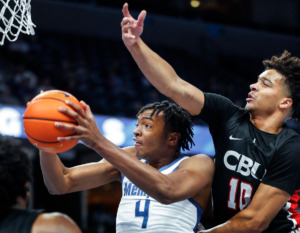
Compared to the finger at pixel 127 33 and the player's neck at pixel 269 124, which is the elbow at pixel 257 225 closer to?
the player's neck at pixel 269 124

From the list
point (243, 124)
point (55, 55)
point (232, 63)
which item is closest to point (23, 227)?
point (243, 124)

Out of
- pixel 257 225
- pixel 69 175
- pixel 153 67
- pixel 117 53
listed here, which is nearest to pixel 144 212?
pixel 69 175

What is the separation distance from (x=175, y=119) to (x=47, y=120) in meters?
1.24

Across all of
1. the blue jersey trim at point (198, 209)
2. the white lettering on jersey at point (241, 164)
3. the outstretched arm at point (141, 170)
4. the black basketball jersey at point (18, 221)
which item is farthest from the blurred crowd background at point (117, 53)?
the black basketball jersey at point (18, 221)

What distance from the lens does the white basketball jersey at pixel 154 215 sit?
3.19m

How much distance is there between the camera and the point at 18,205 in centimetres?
239

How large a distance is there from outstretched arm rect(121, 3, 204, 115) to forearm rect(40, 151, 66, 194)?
0.87 m

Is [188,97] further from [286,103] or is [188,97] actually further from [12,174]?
[12,174]

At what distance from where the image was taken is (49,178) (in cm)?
334

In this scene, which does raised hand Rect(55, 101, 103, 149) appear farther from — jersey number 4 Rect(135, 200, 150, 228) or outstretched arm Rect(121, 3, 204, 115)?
jersey number 4 Rect(135, 200, 150, 228)

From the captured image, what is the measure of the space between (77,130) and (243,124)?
54.3 inches

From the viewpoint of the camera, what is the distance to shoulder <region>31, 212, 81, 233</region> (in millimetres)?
2301

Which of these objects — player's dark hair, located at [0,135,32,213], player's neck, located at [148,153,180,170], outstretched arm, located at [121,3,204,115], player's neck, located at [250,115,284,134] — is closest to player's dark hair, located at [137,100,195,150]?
player's neck, located at [148,153,180,170]

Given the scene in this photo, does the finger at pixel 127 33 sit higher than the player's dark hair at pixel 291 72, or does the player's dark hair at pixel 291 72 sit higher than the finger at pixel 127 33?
the finger at pixel 127 33
